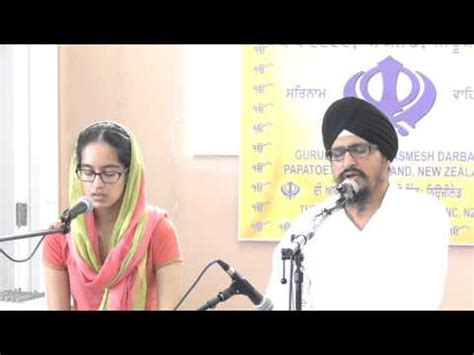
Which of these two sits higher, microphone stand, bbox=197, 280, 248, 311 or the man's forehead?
the man's forehead

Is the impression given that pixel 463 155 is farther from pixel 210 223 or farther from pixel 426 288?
pixel 210 223

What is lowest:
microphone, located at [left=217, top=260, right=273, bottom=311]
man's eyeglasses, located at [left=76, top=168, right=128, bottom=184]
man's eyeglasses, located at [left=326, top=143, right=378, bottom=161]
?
microphone, located at [left=217, top=260, right=273, bottom=311]

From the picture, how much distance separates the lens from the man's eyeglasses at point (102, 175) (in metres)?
1.69

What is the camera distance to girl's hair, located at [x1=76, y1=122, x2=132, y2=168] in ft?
5.65

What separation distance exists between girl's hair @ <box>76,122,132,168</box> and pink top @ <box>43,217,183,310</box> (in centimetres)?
23

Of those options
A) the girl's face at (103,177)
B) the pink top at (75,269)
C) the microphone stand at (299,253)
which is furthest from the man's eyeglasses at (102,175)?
the microphone stand at (299,253)

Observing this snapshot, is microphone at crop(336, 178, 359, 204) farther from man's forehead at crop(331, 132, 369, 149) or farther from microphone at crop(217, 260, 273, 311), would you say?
microphone at crop(217, 260, 273, 311)

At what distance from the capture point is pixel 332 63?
1.80 metres

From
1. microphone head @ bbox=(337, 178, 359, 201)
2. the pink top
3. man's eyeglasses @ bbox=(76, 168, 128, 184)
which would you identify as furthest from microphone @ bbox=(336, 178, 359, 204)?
man's eyeglasses @ bbox=(76, 168, 128, 184)

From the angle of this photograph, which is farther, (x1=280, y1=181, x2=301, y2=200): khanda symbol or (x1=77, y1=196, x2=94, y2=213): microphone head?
(x1=280, y1=181, x2=301, y2=200): khanda symbol

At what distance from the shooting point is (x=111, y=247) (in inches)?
68.6

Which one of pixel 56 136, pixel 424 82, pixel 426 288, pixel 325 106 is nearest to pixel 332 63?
pixel 325 106

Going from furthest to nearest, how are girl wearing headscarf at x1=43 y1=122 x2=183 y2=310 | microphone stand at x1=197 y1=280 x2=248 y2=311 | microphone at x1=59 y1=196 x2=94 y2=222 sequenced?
1. girl wearing headscarf at x1=43 y1=122 x2=183 y2=310
2. microphone at x1=59 y1=196 x2=94 y2=222
3. microphone stand at x1=197 y1=280 x2=248 y2=311

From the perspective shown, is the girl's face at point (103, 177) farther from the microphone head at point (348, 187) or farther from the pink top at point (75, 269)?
the microphone head at point (348, 187)
